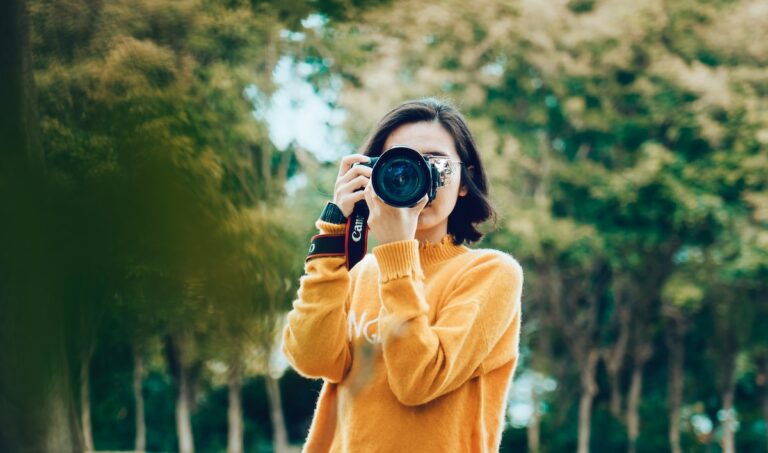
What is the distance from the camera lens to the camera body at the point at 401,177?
1.26 m

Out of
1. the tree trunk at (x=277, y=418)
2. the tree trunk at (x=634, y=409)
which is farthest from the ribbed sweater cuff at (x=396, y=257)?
the tree trunk at (x=634, y=409)

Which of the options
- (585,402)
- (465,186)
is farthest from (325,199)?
(585,402)

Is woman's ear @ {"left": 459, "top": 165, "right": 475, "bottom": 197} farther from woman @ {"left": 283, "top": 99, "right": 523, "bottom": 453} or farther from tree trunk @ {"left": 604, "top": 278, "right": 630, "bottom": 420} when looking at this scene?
tree trunk @ {"left": 604, "top": 278, "right": 630, "bottom": 420}

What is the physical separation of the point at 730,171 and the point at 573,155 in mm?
2653

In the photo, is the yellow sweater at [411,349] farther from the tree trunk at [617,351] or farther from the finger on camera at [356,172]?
the tree trunk at [617,351]

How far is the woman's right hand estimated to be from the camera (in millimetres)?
1342

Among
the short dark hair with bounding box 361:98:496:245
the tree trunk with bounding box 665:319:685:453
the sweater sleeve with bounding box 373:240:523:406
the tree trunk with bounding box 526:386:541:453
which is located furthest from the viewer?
the tree trunk with bounding box 526:386:541:453

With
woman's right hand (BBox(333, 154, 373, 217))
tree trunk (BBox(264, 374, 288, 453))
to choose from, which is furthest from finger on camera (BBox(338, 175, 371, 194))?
tree trunk (BBox(264, 374, 288, 453))

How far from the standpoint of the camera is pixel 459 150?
4.79ft

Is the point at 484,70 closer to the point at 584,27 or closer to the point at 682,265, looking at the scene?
the point at 584,27

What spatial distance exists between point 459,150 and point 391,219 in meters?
0.24

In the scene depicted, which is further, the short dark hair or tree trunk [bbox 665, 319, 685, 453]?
tree trunk [bbox 665, 319, 685, 453]

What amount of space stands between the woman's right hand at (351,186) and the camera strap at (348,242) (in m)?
0.02

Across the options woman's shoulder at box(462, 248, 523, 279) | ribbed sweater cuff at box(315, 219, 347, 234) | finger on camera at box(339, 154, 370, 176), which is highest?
finger on camera at box(339, 154, 370, 176)
